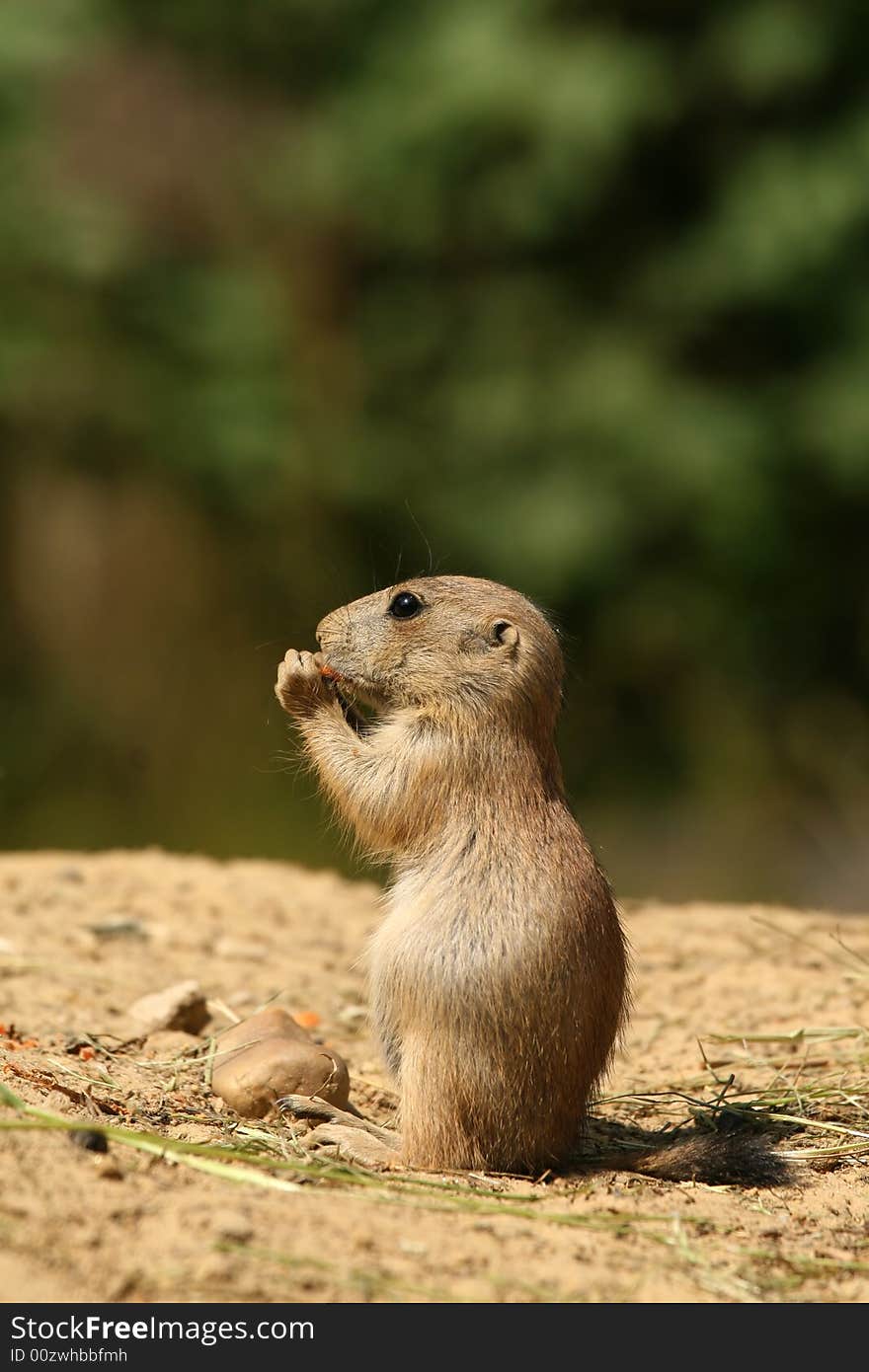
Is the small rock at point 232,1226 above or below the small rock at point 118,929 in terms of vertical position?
below

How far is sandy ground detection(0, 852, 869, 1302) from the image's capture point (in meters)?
3.23

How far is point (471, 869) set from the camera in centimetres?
443

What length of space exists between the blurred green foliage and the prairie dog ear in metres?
8.04

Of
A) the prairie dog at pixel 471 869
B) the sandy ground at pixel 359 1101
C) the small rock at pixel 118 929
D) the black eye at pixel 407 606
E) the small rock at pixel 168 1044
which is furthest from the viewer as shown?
the small rock at pixel 118 929

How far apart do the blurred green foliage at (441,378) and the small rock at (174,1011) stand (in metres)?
7.11

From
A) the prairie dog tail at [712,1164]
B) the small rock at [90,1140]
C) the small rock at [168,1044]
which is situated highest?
the small rock at [168,1044]

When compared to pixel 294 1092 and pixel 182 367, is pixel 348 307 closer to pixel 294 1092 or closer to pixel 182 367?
pixel 182 367

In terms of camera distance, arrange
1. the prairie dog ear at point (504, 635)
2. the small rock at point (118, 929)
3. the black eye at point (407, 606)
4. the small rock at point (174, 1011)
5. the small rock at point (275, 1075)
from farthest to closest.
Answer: the small rock at point (118, 929) → the small rock at point (174, 1011) → the black eye at point (407, 606) → the prairie dog ear at point (504, 635) → the small rock at point (275, 1075)

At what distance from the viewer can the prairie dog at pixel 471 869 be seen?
4273 mm

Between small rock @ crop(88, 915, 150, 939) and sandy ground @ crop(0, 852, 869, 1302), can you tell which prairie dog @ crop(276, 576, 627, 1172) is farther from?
small rock @ crop(88, 915, 150, 939)

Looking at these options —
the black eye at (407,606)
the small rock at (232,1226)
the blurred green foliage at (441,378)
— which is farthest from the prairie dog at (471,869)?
the blurred green foliage at (441,378)

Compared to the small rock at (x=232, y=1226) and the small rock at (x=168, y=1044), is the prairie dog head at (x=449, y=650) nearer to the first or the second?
the small rock at (x=168, y=1044)

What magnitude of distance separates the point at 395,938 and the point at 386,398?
34.7 feet

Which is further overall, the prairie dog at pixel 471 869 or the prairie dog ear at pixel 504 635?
the prairie dog ear at pixel 504 635
